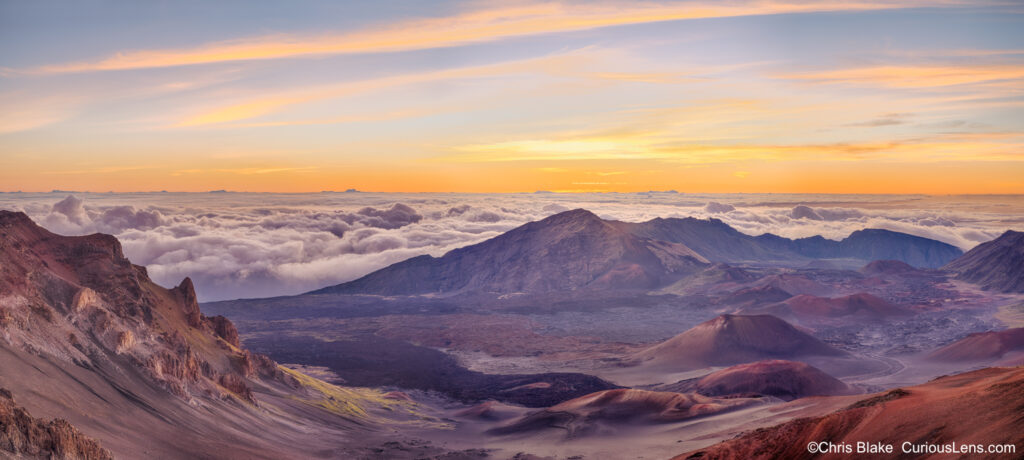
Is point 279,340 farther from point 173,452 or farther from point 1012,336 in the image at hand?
point 1012,336

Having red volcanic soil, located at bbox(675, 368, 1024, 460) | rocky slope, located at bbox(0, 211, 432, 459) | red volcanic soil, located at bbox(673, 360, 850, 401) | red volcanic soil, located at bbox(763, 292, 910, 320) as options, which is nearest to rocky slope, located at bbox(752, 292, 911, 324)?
red volcanic soil, located at bbox(763, 292, 910, 320)

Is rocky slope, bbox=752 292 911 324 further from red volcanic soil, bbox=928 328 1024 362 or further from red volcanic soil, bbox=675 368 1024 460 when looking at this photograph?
red volcanic soil, bbox=675 368 1024 460

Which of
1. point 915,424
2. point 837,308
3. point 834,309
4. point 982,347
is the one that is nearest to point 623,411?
point 915,424

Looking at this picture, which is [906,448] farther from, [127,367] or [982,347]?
[982,347]

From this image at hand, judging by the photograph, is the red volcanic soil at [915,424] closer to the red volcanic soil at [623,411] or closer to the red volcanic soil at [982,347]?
the red volcanic soil at [623,411]

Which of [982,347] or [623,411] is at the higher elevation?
[623,411]

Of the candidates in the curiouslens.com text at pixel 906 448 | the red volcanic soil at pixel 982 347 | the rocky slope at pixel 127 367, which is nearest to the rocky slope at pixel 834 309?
the red volcanic soil at pixel 982 347

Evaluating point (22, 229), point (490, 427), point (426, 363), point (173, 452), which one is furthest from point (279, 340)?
point (173, 452)
